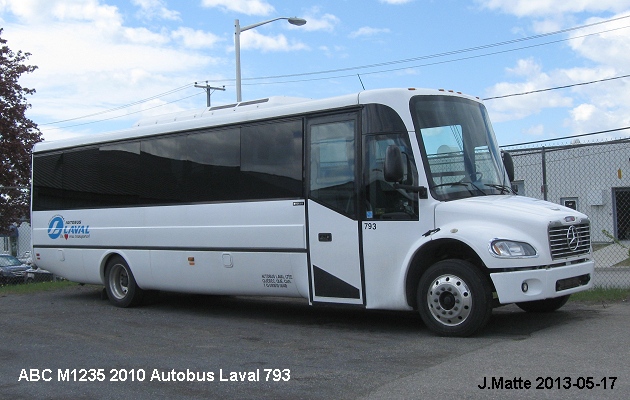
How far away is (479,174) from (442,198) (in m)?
0.79

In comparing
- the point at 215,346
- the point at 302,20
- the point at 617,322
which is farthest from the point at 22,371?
the point at 302,20

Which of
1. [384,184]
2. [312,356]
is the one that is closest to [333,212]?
[384,184]

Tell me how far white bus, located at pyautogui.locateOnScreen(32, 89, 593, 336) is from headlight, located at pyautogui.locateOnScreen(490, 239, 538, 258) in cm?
2

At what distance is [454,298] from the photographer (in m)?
8.15

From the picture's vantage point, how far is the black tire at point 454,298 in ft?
26.1

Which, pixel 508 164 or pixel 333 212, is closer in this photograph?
pixel 333 212

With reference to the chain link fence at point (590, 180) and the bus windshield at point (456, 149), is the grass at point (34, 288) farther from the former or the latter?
the chain link fence at point (590, 180)

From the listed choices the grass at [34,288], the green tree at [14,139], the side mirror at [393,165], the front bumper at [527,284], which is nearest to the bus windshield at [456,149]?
the side mirror at [393,165]

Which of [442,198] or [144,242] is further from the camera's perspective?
[144,242]

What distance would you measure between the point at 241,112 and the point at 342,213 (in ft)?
8.28

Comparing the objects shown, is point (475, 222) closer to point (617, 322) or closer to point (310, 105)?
point (617, 322)

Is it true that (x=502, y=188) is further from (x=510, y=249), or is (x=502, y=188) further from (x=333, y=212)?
(x=333, y=212)

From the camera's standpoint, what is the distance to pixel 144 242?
38.4 feet

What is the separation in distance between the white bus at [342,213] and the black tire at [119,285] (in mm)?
55
